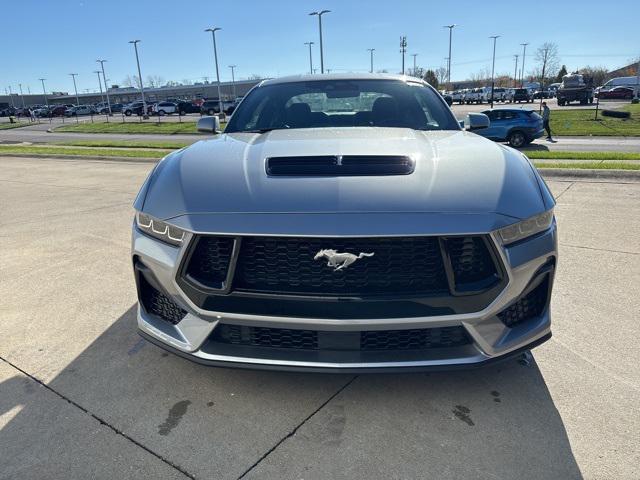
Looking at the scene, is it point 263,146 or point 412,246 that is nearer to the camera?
point 412,246

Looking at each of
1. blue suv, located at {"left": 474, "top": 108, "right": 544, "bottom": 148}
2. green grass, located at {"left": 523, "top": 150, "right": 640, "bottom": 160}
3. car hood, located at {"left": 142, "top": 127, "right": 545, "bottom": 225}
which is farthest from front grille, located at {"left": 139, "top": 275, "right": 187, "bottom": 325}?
blue suv, located at {"left": 474, "top": 108, "right": 544, "bottom": 148}

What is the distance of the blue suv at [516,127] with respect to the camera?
53.6ft

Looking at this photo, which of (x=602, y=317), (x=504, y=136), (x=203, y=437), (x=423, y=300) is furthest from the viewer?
(x=504, y=136)

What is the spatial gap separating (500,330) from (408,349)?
419 mm

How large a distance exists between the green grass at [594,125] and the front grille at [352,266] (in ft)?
71.2

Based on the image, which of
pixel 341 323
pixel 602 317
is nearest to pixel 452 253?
pixel 341 323

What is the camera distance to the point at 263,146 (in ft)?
8.85

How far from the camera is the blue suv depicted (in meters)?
16.3

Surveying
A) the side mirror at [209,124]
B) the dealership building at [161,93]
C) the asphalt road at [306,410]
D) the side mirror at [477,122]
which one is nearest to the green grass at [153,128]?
the side mirror at [209,124]

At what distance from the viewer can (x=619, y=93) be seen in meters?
45.7

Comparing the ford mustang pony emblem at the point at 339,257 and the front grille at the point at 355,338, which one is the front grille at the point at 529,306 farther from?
the ford mustang pony emblem at the point at 339,257

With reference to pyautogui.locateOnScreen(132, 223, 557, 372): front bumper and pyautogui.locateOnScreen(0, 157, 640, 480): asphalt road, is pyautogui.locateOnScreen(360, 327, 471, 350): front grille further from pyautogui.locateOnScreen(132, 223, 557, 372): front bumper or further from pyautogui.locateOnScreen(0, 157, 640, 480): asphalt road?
pyautogui.locateOnScreen(0, 157, 640, 480): asphalt road

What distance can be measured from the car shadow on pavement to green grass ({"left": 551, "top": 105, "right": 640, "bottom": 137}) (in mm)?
21451

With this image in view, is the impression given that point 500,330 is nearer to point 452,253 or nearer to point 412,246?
point 452,253
